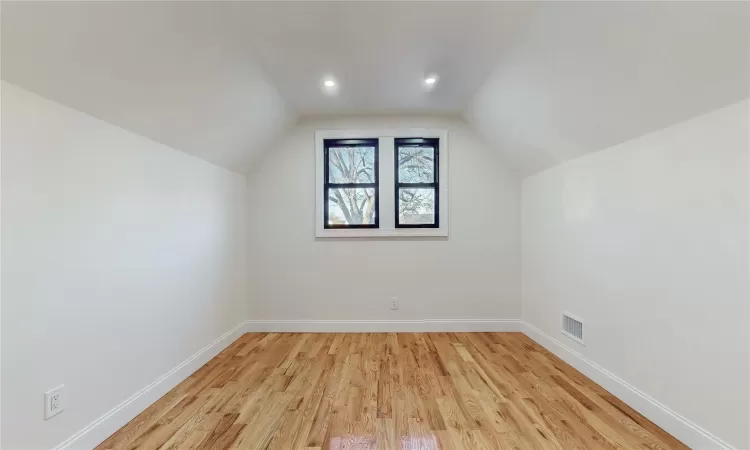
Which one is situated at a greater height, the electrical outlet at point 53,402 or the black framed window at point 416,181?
Answer: the black framed window at point 416,181

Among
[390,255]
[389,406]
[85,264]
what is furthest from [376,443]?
[390,255]

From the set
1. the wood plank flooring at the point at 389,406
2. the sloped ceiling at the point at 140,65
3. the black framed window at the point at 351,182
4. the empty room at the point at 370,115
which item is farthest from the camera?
the black framed window at the point at 351,182

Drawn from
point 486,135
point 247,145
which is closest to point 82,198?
point 247,145

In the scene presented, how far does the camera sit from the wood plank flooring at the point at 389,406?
5.82 ft

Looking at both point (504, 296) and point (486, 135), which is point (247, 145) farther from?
point (504, 296)

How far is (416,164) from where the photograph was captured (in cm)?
385

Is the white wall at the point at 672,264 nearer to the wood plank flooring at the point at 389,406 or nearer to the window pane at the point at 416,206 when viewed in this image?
the wood plank flooring at the point at 389,406

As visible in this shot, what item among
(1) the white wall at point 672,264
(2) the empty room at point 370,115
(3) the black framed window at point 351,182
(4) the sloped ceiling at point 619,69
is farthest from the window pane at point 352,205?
(1) the white wall at point 672,264

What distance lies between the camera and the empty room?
58.7 inches

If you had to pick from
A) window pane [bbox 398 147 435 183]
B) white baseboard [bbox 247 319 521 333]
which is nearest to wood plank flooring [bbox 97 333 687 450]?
white baseboard [bbox 247 319 521 333]

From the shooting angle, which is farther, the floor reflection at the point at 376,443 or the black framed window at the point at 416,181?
the black framed window at the point at 416,181

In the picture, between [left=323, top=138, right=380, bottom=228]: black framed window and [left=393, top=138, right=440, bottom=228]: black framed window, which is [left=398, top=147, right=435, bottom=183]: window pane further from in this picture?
[left=323, top=138, right=380, bottom=228]: black framed window

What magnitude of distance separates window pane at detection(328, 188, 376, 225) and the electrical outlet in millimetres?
2621

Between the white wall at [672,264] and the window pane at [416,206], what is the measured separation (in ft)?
4.65
